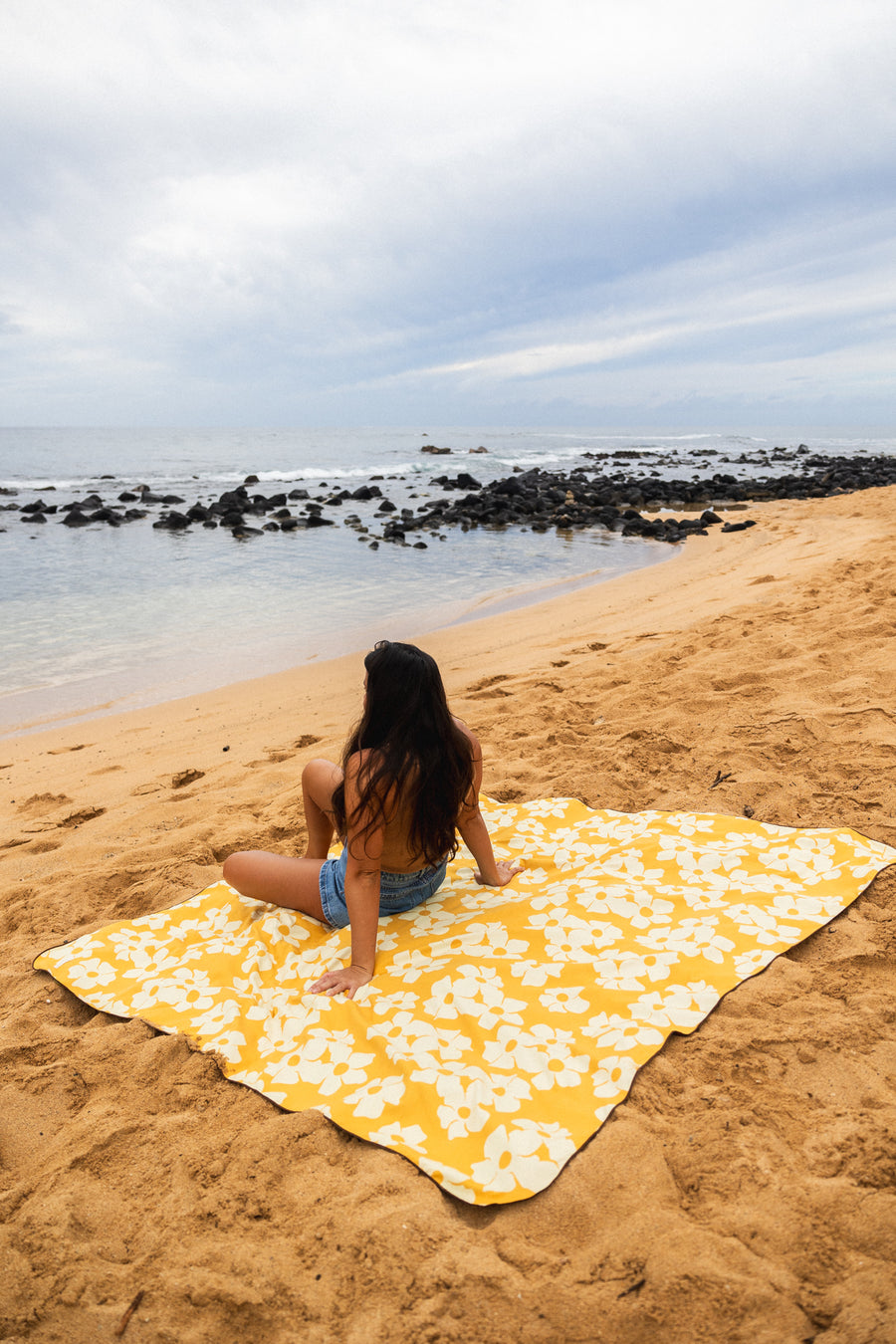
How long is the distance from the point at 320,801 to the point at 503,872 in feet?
2.80

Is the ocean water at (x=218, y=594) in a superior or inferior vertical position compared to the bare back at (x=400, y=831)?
inferior

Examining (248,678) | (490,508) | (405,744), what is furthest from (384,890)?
(490,508)

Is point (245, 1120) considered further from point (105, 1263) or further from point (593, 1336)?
point (593, 1336)

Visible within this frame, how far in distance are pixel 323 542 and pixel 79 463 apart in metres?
31.7

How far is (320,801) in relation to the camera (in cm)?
298

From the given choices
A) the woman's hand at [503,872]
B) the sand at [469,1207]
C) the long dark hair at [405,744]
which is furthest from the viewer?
the woman's hand at [503,872]

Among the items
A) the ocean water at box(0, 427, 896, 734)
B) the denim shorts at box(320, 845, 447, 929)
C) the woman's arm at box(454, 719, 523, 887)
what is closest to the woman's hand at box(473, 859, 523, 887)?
the woman's arm at box(454, 719, 523, 887)

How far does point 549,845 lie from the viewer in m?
3.47

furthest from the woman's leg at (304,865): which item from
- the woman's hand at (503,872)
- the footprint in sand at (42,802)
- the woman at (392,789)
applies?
the footprint in sand at (42,802)

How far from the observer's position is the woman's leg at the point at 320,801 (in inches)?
115

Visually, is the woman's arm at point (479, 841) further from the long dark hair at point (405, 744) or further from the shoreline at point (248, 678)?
the shoreline at point (248, 678)

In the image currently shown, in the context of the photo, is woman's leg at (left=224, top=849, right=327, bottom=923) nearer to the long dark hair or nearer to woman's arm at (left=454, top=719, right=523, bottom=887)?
the long dark hair

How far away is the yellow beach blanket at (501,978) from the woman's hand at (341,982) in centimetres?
3

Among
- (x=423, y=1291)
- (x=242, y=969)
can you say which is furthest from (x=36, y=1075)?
(x=423, y=1291)
